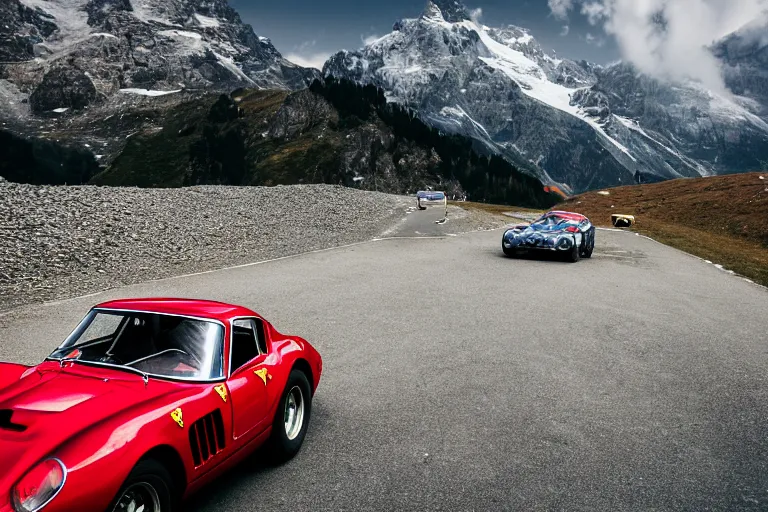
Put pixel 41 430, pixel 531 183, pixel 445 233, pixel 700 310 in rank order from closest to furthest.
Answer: pixel 41 430
pixel 700 310
pixel 445 233
pixel 531 183

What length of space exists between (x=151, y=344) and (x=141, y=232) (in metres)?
18.4

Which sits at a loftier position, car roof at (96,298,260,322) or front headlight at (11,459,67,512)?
car roof at (96,298,260,322)

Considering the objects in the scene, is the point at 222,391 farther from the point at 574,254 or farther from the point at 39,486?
the point at 574,254

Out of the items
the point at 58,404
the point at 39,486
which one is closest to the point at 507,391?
the point at 58,404

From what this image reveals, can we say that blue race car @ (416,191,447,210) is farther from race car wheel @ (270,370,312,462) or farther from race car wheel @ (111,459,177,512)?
race car wheel @ (111,459,177,512)

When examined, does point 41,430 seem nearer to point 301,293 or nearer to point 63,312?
point 63,312

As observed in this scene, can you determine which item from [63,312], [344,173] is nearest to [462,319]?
[63,312]

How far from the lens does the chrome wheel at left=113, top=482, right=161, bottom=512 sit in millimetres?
3557

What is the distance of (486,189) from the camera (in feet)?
563

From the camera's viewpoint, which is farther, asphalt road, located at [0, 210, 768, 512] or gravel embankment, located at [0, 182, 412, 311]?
gravel embankment, located at [0, 182, 412, 311]

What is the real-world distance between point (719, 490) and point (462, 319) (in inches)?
267

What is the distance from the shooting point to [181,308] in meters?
5.27

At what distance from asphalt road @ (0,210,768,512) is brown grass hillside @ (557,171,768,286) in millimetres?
10221

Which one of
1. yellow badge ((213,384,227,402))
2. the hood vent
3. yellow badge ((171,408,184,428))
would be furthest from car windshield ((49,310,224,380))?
the hood vent
